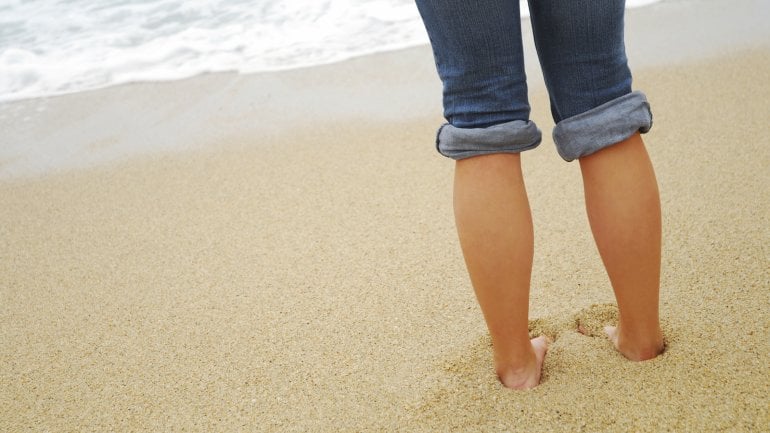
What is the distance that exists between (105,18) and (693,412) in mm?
4718

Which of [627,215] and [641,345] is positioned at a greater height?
[627,215]

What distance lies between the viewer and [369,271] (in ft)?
6.14

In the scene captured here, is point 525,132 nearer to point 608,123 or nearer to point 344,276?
point 608,123

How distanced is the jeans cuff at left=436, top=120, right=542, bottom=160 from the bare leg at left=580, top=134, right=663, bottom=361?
12cm

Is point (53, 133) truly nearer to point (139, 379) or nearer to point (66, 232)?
point (66, 232)

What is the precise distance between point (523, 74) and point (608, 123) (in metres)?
0.16

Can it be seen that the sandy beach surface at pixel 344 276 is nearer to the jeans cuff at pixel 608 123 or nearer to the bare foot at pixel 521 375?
the bare foot at pixel 521 375

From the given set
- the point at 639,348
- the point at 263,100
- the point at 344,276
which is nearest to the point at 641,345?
the point at 639,348

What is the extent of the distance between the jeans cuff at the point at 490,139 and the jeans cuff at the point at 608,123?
0.06m

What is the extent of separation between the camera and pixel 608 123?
Answer: 1.11 meters

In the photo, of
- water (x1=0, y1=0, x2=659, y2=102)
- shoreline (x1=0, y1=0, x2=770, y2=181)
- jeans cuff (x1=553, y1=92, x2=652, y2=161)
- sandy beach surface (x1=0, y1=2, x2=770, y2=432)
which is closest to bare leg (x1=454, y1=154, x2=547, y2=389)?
jeans cuff (x1=553, y1=92, x2=652, y2=161)

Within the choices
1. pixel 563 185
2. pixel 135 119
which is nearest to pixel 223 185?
pixel 135 119

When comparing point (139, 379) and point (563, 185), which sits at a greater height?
point (139, 379)

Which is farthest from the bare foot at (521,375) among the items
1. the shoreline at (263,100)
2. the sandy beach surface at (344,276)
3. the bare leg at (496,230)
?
the shoreline at (263,100)
